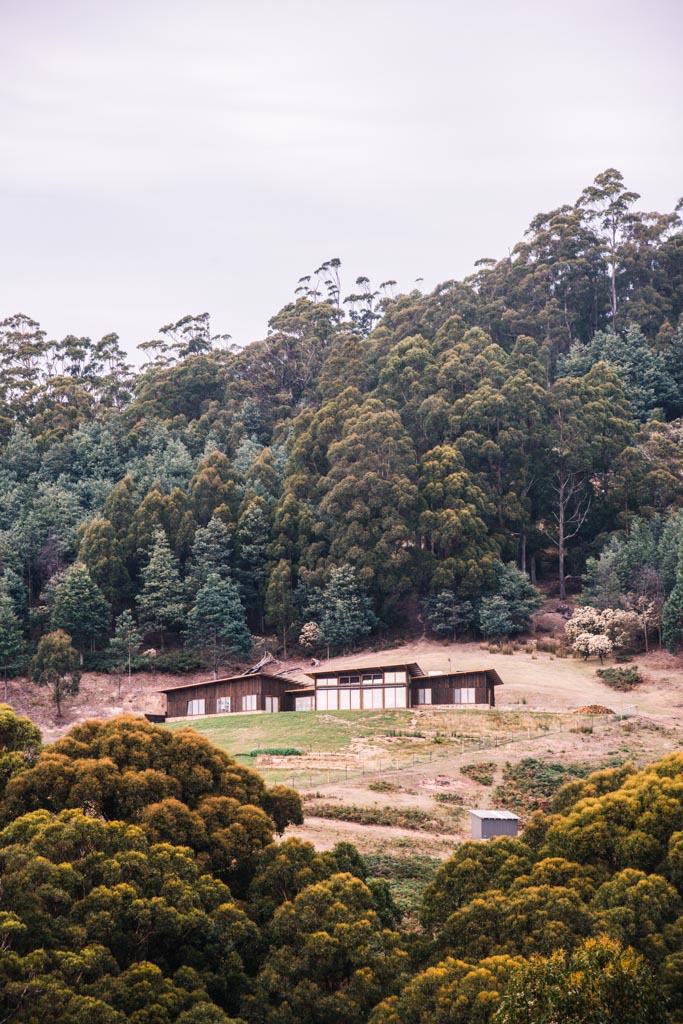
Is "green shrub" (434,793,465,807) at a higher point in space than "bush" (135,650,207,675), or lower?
lower

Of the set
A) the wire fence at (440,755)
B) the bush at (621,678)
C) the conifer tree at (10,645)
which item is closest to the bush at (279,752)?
the wire fence at (440,755)

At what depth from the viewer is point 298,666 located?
76.1 m

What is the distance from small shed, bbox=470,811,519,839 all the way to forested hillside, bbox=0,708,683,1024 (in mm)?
7284

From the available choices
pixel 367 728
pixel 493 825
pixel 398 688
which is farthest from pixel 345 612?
pixel 493 825

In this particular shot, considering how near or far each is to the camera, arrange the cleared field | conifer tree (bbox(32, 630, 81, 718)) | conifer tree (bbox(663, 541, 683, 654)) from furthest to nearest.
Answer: conifer tree (bbox(663, 541, 683, 654)), conifer tree (bbox(32, 630, 81, 718)), the cleared field

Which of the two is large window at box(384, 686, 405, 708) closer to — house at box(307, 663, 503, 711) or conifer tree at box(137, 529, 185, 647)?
house at box(307, 663, 503, 711)

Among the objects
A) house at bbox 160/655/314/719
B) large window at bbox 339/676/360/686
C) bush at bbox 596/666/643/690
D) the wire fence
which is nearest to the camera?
the wire fence

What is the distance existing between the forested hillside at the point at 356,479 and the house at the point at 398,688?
48.7 ft

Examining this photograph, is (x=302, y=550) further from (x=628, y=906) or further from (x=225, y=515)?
(x=628, y=906)

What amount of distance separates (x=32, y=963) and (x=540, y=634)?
2360 inches

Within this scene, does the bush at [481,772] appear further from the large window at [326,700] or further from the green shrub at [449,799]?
the large window at [326,700]

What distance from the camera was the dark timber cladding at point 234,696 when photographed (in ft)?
204


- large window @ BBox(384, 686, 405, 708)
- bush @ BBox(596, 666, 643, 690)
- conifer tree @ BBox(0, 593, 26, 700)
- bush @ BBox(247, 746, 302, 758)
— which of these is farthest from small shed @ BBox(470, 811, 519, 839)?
conifer tree @ BBox(0, 593, 26, 700)

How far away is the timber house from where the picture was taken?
5978 cm
